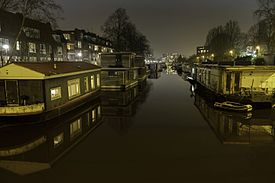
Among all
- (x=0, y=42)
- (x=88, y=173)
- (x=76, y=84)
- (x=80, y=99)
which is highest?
(x=0, y=42)

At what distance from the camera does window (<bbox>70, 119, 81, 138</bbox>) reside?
1586cm

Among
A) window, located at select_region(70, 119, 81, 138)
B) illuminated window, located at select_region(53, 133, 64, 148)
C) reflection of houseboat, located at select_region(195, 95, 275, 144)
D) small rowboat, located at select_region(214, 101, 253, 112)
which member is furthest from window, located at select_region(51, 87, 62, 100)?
small rowboat, located at select_region(214, 101, 253, 112)

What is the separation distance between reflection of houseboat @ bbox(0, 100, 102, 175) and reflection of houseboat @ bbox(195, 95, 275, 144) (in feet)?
29.8

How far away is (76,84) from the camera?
23.5 meters

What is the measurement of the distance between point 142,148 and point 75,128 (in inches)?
240

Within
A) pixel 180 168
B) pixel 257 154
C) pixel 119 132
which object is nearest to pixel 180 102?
pixel 119 132

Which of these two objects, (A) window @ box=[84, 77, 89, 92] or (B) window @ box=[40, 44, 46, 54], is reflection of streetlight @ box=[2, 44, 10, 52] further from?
(A) window @ box=[84, 77, 89, 92]

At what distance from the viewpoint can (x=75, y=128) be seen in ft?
56.1

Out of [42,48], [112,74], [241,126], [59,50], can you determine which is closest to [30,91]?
[241,126]

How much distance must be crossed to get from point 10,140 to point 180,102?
62.3 feet

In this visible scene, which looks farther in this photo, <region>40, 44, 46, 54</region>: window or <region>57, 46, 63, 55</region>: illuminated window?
<region>57, 46, 63, 55</region>: illuminated window

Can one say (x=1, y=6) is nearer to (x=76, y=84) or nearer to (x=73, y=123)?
(x=76, y=84)

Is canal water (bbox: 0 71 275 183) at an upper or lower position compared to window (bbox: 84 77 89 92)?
lower

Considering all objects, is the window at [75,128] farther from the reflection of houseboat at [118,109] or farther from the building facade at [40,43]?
the building facade at [40,43]
